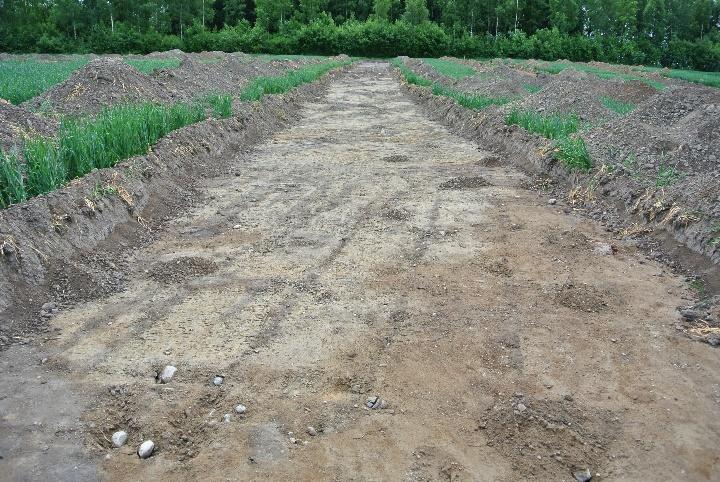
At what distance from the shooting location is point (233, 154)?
12.0 m

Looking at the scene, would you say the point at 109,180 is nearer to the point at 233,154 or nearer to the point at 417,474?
the point at 233,154

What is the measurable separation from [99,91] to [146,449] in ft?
39.3

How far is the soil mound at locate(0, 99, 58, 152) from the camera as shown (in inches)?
328

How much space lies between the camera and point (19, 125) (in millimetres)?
9281

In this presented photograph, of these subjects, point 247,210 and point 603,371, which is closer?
point 603,371

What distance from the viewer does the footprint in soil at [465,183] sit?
31.8 ft

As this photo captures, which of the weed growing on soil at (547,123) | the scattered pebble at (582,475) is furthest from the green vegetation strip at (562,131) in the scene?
the scattered pebble at (582,475)

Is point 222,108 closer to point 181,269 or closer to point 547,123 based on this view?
point 547,123

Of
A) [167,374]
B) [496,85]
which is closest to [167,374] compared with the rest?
[167,374]

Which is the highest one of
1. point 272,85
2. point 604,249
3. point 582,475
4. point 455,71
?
point 455,71

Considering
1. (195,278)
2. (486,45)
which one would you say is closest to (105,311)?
(195,278)

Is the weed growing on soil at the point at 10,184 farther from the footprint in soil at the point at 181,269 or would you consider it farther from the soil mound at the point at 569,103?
the soil mound at the point at 569,103

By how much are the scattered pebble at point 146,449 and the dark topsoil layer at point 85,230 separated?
1884 mm

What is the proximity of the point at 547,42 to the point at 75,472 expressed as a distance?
60982 mm
